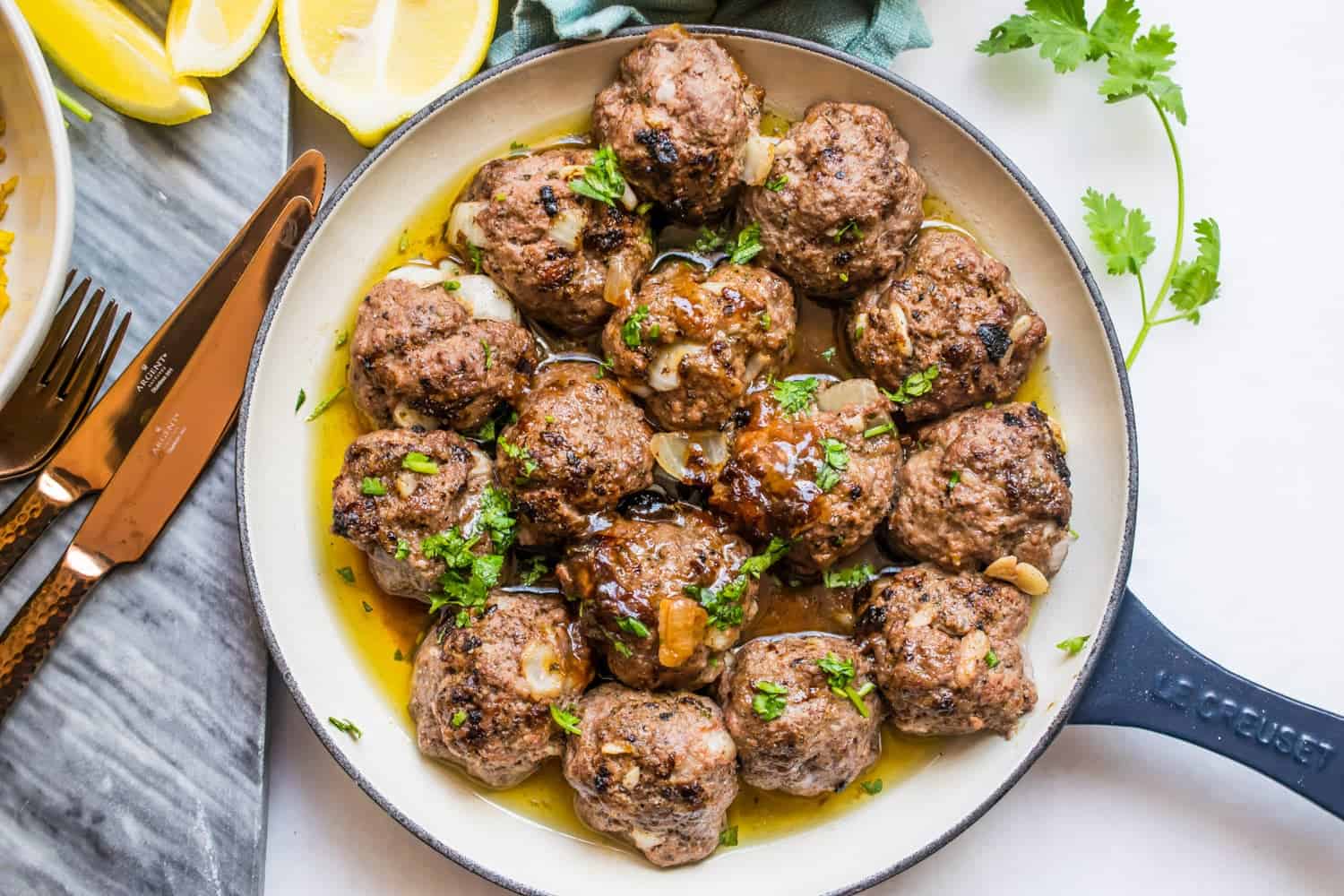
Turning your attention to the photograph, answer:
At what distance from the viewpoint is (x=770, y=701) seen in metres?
3.43

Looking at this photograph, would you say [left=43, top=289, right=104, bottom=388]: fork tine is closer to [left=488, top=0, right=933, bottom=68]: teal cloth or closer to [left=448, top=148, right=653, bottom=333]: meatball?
[left=448, top=148, right=653, bottom=333]: meatball

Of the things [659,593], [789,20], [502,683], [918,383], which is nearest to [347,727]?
[502,683]

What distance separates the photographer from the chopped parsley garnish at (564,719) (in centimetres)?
349

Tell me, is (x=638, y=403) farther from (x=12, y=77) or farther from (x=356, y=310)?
(x=12, y=77)

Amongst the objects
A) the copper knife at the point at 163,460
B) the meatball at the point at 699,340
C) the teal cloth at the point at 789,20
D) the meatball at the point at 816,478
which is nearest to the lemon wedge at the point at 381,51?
the teal cloth at the point at 789,20

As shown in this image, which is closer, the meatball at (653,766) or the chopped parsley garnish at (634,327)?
the meatball at (653,766)

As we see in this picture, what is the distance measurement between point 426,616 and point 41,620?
1.30 m

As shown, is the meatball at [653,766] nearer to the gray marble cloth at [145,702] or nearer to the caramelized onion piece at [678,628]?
the caramelized onion piece at [678,628]

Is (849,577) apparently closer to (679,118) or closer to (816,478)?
(816,478)

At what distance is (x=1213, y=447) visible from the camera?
4164mm

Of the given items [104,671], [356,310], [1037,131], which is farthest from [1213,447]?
[104,671]

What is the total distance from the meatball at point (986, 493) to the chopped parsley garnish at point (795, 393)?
1.30ft

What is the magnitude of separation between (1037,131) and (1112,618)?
1793 millimetres

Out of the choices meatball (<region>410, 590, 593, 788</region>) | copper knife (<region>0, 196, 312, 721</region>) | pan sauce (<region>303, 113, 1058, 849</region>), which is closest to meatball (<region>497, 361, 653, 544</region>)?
meatball (<region>410, 590, 593, 788</region>)
